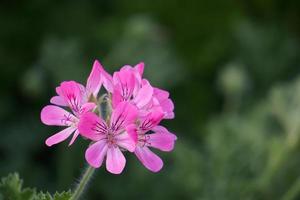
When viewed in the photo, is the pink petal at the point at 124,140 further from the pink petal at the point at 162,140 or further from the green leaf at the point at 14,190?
the green leaf at the point at 14,190

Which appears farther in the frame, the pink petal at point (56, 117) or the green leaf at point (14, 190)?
the green leaf at point (14, 190)

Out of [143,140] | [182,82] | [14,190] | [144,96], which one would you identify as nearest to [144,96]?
[144,96]

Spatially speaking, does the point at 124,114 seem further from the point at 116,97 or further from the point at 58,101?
the point at 58,101

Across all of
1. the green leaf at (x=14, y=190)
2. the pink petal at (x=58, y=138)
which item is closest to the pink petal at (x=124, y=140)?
the pink petal at (x=58, y=138)

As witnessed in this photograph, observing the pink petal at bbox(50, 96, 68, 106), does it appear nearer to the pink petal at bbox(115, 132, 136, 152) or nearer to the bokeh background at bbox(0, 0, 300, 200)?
the pink petal at bbox(115, 132, 136, 152)

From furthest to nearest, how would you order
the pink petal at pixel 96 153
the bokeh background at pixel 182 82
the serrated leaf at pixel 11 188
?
the bokeh background at pixel 182 82, the serrated leaf at pixel 11 188, the pink petal at pixel 96 153

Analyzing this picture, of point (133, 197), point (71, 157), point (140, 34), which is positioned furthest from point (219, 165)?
point (140, 34)

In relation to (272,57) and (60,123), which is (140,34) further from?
(60,123)
